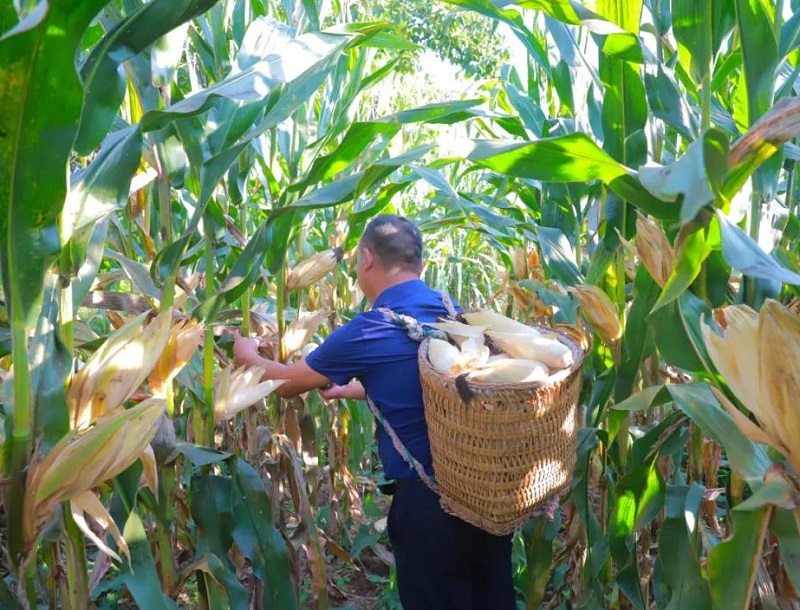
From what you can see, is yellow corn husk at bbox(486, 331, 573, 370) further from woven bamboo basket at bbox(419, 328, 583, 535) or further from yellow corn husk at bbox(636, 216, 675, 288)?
yellow corn husk at bbox(636, 216, 675, 288)

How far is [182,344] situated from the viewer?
1.57 m

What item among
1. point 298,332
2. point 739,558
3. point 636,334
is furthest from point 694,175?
point 298,332

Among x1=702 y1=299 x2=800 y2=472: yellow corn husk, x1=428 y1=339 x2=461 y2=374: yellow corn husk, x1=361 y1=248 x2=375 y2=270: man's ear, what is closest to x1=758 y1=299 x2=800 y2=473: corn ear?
x1=702 y1=299 x2=800 y2=472: yellow corn husk

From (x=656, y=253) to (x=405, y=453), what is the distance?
853mm

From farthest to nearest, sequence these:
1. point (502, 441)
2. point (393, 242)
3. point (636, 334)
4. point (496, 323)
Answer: point (393, 242)
point (496, 323)
point (636, 334)
point (502, 441)

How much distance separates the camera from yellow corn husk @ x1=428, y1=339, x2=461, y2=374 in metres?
1.58

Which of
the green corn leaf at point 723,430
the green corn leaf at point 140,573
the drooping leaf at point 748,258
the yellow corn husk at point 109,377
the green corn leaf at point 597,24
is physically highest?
the green corn leaf at point 597,24

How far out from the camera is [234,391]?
1.87 meters

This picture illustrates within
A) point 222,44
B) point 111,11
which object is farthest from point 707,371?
point 222,44

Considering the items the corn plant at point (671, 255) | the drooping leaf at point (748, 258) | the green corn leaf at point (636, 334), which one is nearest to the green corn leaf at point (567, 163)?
the corn plant at point (671, 255)

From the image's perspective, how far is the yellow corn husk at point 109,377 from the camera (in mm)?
1217

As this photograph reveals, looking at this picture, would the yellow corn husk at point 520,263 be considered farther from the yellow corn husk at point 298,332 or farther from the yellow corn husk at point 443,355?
the yellow corn husk at point 443,355

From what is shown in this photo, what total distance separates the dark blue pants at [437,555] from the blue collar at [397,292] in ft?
1.68

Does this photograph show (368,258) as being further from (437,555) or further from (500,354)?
(437,555)
